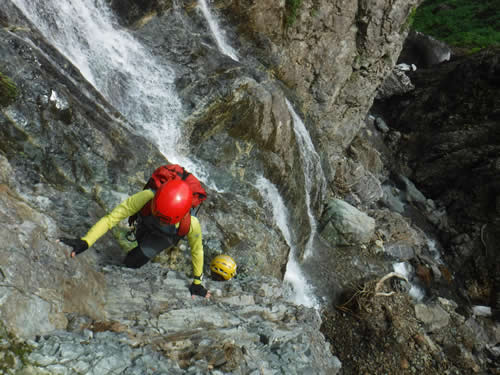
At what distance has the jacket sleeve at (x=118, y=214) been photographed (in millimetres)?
3816

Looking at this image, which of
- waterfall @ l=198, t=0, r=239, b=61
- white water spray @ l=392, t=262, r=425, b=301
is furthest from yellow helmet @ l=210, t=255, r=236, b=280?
white water spray @ l=392, t=262, r=425, b=301

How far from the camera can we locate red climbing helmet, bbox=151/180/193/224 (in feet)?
12.6

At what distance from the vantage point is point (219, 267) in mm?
6238

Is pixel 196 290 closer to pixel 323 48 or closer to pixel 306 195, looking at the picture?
pixel 306 195

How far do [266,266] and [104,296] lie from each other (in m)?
4.69

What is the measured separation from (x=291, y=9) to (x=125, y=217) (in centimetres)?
1263

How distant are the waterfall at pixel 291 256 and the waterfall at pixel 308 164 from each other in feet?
3.69

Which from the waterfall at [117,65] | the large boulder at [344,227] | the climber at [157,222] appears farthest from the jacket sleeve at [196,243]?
the large boulder at [344,227]

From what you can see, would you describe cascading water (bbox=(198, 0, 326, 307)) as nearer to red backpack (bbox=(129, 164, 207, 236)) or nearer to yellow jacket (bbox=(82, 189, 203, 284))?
yellow jacket (bbox=(82, 189, 203, 284))

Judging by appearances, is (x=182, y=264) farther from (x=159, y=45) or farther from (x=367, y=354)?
(x=367, y=354)

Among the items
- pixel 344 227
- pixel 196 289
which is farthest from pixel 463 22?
pixel 196 289

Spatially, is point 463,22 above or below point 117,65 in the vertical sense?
below

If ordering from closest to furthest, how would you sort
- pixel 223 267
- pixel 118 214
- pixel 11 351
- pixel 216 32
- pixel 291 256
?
pixel 11 351 → pixel 118 214 → pixel 223 267 → pixel 216 32 → pixel 291 256

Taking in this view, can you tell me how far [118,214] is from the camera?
13.0ft
